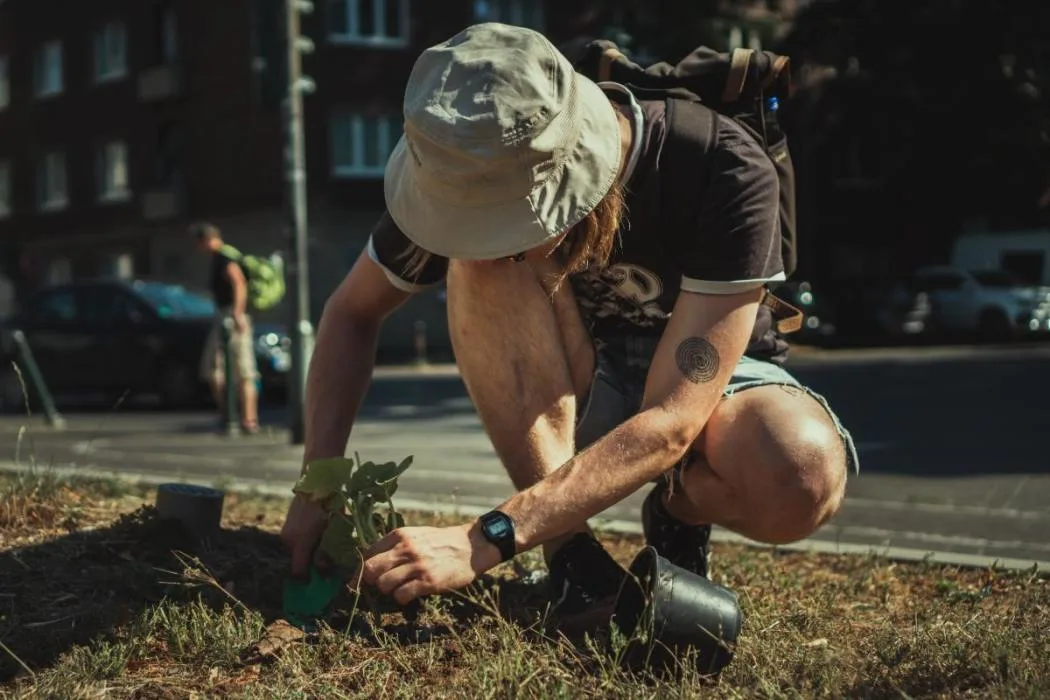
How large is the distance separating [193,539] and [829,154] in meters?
40.1

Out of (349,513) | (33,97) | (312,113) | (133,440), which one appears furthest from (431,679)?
(33,97)

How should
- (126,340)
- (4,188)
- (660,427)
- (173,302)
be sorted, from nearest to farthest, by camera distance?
1. (660,427)
2. (126,340)
3. (173,302)
4. (4,188)

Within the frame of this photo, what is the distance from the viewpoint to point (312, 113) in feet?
110

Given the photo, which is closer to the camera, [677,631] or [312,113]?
[677,631]

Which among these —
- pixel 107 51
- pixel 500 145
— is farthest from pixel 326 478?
pixel 107 51

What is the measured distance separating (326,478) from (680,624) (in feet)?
2.84

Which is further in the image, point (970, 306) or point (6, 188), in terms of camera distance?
point (6, 188)

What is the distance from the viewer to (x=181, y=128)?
3709cm

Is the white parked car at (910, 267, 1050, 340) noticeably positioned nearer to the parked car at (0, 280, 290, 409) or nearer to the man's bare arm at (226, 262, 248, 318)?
the parked car at (0, 280, 290, 409)

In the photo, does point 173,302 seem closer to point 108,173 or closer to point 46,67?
point 108,173

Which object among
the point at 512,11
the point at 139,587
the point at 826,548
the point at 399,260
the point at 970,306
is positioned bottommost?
the point at 970,306

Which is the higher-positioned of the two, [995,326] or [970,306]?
[970,306]

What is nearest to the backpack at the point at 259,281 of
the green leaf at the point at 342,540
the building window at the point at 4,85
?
the green leaf at the point at 342,540

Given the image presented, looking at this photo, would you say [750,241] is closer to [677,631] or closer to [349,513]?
[677,631]
